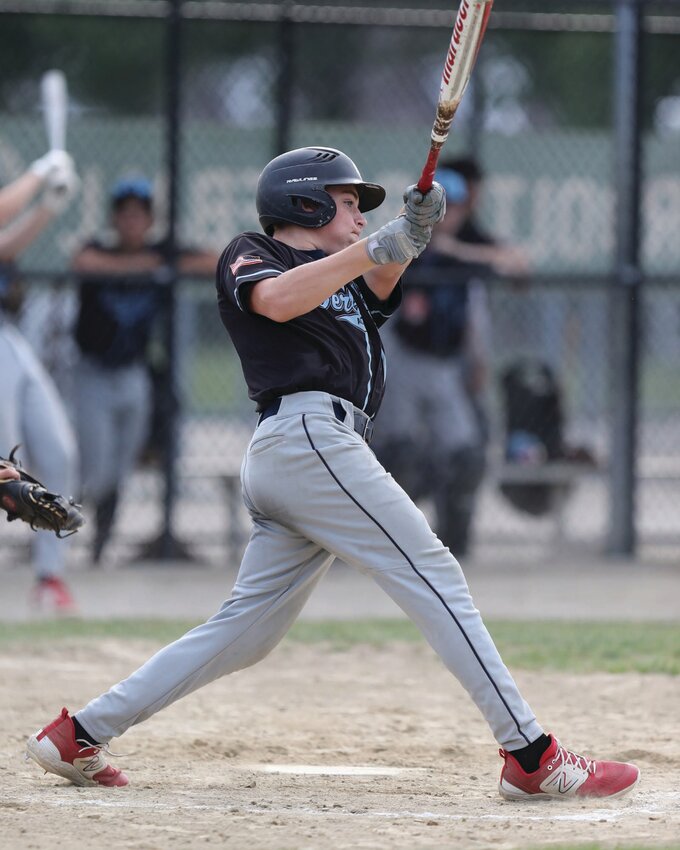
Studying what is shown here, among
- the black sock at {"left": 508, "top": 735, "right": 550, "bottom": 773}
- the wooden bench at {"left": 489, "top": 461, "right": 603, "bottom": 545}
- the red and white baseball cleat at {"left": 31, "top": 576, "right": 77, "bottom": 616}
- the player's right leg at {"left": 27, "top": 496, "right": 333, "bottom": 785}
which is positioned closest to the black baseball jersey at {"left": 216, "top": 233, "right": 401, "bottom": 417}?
the player's right leg at {"left": 27, "top": 496, "right": 333, "bottom": 785}

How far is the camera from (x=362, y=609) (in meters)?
8.20

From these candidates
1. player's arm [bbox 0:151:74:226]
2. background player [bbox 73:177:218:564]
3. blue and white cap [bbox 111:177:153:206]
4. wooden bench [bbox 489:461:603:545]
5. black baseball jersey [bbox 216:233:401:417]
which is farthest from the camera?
wooden bench [bbox 489:461:603:545]

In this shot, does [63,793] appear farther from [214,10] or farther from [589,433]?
[589,433]

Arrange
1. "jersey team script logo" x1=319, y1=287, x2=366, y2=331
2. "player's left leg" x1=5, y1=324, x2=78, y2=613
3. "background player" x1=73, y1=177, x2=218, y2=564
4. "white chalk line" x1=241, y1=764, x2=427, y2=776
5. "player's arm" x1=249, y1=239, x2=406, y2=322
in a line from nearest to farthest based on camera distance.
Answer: "player's arm" x1=249, y1=239, x2=406, y2=322 → "jersey team script logo" x1=319, y1=287, x2=366, y2=331 → "white chalk line" x1=241, y1=764, x2=427, y2=776 → "player's left leg" x1=5, y1=324, x2=78, y2=613 → "background player" x1=73, y1=177, x2=218, y2=564

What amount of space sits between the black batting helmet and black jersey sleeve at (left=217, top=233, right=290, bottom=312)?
11 cm

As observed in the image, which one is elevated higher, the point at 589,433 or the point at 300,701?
the point at 589,433

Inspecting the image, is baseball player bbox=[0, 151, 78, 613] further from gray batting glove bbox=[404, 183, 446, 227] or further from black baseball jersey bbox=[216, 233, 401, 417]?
gray batting glove bbox=[404, 183, 446, 227]

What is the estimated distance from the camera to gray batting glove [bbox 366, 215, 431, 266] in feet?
12.8

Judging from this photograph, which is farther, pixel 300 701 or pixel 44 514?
pixel 300 701

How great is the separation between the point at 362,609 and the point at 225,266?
4261 millimetres

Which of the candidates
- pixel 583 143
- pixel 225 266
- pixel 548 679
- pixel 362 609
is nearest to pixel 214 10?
pixel 583 143

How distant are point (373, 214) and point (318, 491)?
6.06 metres

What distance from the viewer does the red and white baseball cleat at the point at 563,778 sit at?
4117 mm

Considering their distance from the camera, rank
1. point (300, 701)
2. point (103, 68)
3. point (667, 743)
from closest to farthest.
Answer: point (667, 743)
point (300, 701)
point (103, 68)
